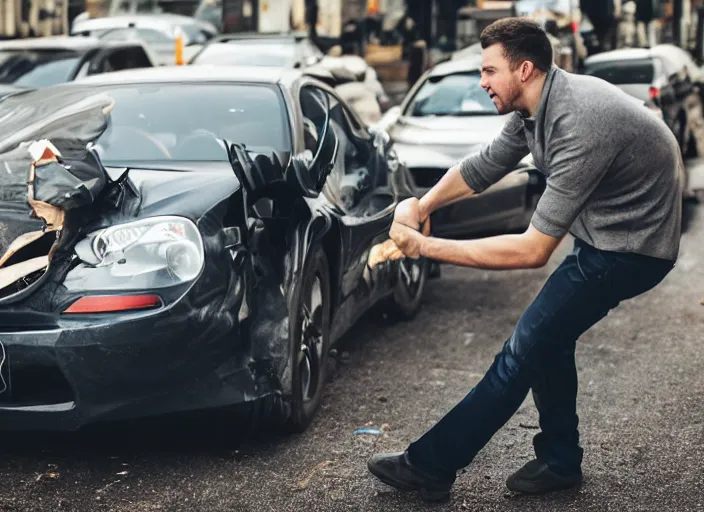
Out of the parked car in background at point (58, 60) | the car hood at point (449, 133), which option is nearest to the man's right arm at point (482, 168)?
the car hood at point (449, 133)

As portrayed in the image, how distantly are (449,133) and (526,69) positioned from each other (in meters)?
6.28

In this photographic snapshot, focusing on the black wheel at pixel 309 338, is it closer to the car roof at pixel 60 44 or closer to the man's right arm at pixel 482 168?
the man's right arm at pixel 482 168

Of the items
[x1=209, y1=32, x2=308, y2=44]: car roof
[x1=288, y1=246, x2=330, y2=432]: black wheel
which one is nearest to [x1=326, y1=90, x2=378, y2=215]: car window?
[x1=288, y1=246, x2=330, y2=432]: black wheel

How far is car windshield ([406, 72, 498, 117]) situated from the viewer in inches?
419

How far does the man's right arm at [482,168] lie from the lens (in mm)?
4184

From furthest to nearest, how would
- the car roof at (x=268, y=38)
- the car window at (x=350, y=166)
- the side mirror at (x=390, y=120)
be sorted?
the car roof at (x=268, y=38) < the side mirror at (x=390, y=120) < the car window at (x=350, y=166)

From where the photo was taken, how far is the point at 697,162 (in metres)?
15.3

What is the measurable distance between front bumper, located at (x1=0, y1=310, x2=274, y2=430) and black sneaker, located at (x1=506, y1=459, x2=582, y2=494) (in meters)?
1.04

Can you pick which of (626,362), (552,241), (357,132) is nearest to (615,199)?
(552,241)

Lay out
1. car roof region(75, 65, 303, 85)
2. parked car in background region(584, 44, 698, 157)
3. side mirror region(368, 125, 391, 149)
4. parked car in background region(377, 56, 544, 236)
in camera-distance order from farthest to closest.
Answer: parked car in background region(584, 44, 698, 157)
parked car in background region(377, 56, 544, 236)
side mirror region(368, 125, 391, 149)
car roof region(75, 65, 303, 85)

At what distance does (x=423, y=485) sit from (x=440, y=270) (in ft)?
15.6

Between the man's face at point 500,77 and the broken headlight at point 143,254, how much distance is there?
47.2 inches

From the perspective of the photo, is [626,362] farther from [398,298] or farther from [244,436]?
[244,436]

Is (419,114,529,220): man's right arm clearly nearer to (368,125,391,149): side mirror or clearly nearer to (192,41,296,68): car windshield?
(368,125,391,149): side mirror
